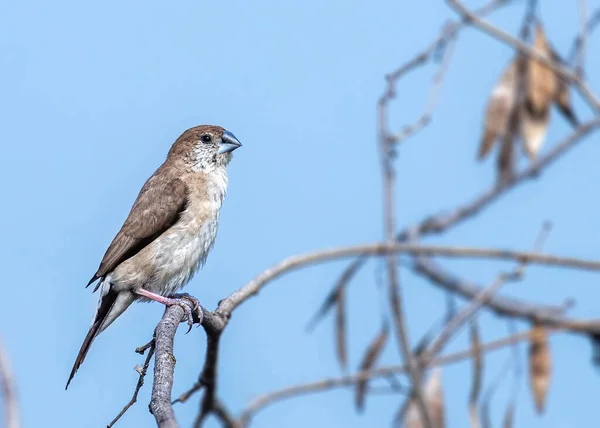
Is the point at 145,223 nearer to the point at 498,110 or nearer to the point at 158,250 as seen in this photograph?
the point at 158,250

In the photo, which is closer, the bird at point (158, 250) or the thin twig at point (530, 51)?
the thin twig at point (530, 51)

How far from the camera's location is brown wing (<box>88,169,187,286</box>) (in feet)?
20.2

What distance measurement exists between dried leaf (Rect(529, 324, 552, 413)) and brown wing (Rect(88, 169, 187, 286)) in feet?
9.93

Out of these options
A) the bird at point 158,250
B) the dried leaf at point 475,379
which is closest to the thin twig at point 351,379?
the dried leaf at point 475,379

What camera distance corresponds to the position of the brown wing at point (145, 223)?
6.17 metres

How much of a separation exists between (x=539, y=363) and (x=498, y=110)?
3.68ft

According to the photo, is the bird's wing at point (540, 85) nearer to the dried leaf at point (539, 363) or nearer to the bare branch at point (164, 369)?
the dried leaf at point (539, 363)

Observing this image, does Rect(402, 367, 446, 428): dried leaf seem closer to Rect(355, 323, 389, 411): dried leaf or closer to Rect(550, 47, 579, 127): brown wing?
Rect(355, 323, 389, 411): dried leaf

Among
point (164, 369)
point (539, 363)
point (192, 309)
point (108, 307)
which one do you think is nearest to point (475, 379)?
point (539, 363)

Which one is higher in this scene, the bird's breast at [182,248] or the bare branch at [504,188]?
the bird's breast at [182,248]

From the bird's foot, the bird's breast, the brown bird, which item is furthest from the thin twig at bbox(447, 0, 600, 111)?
the bird's breast

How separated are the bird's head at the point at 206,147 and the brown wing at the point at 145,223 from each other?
36cm

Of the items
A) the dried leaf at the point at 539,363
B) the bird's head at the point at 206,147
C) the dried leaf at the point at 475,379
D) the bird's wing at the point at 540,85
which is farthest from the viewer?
the bird's head at the point at 206,147

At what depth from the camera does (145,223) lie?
20.5 feet
